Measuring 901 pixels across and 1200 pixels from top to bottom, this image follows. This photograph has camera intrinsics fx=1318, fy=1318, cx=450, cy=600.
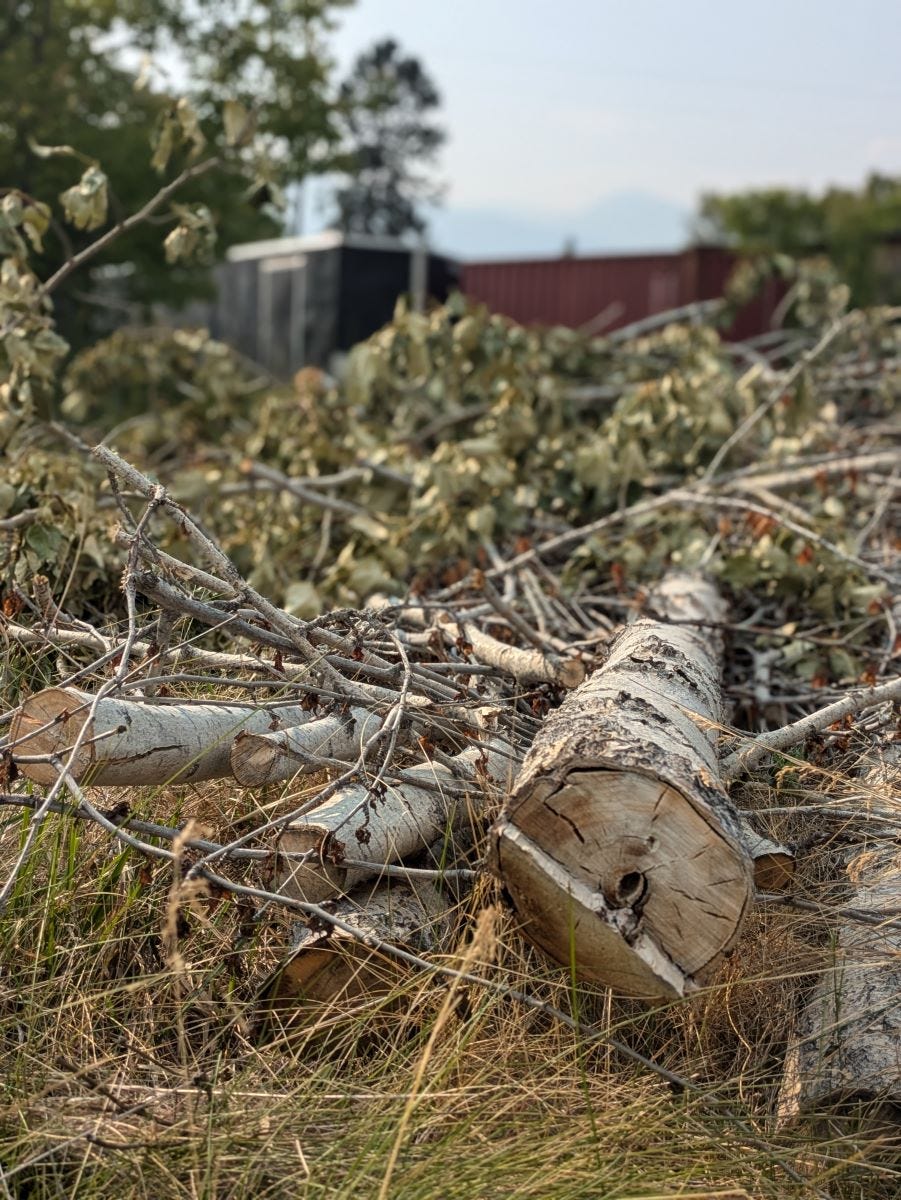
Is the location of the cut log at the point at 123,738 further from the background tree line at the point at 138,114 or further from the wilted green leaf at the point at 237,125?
the background tree line at the point at 138,114

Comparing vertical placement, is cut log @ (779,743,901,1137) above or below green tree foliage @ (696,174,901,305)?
below

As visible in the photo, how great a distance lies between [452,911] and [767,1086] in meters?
0.71

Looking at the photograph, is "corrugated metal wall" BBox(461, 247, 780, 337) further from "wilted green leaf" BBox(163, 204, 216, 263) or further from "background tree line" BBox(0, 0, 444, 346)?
"wilted green leaf" BBox(163, 204, 216, 263)

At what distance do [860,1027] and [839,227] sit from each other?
26.5 metres

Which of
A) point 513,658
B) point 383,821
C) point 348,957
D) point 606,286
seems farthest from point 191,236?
point 606,286

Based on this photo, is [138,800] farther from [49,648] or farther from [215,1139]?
[215,1139]

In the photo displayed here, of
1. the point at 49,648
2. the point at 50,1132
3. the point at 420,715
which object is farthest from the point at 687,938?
the point at 49,648

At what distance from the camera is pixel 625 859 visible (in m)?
2.44

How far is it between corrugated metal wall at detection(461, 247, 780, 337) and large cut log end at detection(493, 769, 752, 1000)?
57.8 feet

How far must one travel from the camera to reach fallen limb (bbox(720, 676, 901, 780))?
117 inches

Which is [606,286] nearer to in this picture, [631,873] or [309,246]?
[309,246]

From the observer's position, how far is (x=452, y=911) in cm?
278

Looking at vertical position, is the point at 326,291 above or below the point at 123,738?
above

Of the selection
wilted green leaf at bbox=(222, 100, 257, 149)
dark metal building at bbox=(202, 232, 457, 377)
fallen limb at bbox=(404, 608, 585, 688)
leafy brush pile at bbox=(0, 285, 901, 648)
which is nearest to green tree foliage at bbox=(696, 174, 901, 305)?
dark metal building at bbox=(202, 232, 457, 377)
